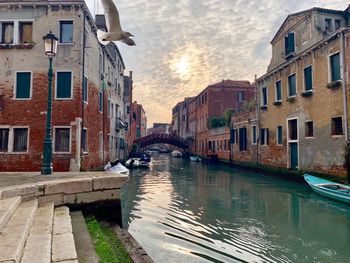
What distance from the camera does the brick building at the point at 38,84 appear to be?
41.5 feet

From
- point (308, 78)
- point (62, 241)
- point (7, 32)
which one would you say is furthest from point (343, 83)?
point (7, 32)

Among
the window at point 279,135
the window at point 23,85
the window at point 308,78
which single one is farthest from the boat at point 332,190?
the window at point 23,85

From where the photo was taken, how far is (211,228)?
6.47m

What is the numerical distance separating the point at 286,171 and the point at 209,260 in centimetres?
1224

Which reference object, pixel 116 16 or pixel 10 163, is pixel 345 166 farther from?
pixel 10 163

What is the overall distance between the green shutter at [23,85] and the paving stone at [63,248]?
37.5ft

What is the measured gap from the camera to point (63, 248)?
9.75 ft

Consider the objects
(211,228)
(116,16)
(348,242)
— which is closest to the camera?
(116,16)

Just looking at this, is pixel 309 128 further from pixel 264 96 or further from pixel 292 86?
pixel 264 96

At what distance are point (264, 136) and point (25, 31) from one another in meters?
15.6

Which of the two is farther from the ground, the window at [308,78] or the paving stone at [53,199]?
the window at [308,78]

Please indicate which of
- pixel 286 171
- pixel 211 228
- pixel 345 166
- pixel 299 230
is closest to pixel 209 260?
pixel 211 228

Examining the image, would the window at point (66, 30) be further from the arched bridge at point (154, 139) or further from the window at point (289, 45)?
the arched bridge at point (154, 139)

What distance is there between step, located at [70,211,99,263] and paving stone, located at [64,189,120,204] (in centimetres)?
38
